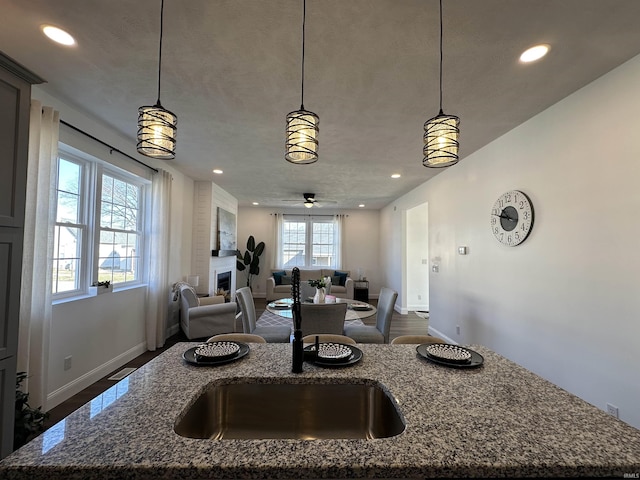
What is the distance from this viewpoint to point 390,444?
82 cm

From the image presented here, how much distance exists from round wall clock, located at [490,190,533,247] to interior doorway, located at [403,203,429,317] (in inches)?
130

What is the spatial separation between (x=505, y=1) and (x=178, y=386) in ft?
7.73

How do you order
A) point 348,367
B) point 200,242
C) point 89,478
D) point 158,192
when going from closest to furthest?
point 89,478
point 348,367
point 158,192
point 200,242

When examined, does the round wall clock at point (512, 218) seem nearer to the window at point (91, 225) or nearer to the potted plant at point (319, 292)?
the potted plant at point (319, 292)

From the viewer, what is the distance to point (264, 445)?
83 cm

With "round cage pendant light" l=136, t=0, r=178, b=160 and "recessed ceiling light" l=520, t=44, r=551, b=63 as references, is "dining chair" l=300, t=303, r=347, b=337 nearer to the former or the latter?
"round cage pendant light" l=136, t=0, r=178, b=160

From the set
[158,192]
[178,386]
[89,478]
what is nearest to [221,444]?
[89,478]

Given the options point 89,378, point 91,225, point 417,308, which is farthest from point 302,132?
point 417,308

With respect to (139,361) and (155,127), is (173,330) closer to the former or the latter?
(139,361)

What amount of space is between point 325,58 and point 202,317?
358 centimetres

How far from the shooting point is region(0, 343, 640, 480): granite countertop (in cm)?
74

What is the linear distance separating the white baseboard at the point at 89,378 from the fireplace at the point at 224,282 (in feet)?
6.81

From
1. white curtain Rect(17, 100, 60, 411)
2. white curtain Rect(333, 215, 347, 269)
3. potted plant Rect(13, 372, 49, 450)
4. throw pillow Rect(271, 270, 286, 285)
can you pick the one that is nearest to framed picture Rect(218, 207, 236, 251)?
throw pillow Rect(271, 270, 286, 285)

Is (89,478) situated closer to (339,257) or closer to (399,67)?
(399,67)
